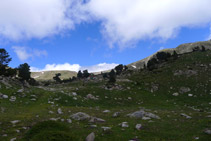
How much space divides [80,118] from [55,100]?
1527cm

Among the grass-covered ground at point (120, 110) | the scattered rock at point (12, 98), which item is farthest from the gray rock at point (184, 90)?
the scattered rock at point (12, 98)

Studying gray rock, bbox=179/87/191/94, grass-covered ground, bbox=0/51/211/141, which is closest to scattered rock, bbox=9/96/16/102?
grass-covered ground, bbox=0/51/211/141

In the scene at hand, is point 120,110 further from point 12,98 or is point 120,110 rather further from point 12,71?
point 12,71

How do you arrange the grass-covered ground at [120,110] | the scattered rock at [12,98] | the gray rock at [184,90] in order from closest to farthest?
the grass-covered ground at [120,110] → the scattered rock at [12,98] → the gray rock at [184,90]

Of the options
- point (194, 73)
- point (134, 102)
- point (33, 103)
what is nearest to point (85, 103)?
point (33, 103)

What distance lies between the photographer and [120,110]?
27641 mm

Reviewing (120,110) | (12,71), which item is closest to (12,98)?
(120,110)

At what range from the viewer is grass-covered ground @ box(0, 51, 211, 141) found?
40.6ft

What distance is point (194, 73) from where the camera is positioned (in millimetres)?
59812

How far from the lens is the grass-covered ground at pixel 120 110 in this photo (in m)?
12.4

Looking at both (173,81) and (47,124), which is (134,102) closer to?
(173,81)

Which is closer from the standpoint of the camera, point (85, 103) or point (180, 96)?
point (85, 103)

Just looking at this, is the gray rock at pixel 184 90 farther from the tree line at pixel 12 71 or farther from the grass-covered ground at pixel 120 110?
the tree line at pixel 12 71

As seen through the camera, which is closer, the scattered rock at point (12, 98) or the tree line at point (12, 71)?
the scattered rock at point (12, 98)
